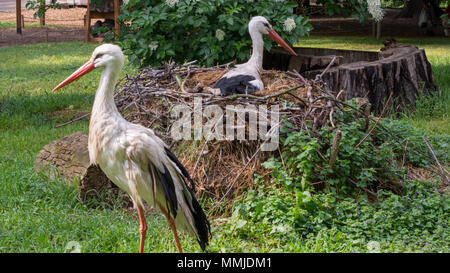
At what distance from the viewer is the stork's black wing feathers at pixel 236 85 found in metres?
5.80

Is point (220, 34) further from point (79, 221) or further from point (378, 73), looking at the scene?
point (79, 221)

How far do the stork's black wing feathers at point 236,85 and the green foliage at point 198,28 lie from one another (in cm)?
124

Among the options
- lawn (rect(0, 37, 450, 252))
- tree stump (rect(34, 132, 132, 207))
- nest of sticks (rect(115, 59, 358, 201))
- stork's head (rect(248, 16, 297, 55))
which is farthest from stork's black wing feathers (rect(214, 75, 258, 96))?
lawn (rect(0, 37, 450, 252))

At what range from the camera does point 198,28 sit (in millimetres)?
7445

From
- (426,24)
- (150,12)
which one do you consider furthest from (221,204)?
(426,24)

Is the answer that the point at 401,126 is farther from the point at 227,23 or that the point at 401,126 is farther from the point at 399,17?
the point at 399,17

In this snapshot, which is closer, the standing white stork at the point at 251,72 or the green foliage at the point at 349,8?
the standing white stork at the point at 251,72

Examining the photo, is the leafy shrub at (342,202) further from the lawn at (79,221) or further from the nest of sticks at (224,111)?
the nest of sticks at (224,111)

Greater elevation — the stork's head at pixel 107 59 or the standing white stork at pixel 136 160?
the stork's head at pixel 107 59

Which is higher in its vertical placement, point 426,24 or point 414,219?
point 426,24

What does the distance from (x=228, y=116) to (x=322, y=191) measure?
1070 millimetres

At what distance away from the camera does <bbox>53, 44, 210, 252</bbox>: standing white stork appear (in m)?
3.67

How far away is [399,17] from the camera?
24.0m

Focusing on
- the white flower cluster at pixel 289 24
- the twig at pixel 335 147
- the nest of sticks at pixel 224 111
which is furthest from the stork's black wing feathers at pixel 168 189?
the white flower cluster at pixel 289 24
